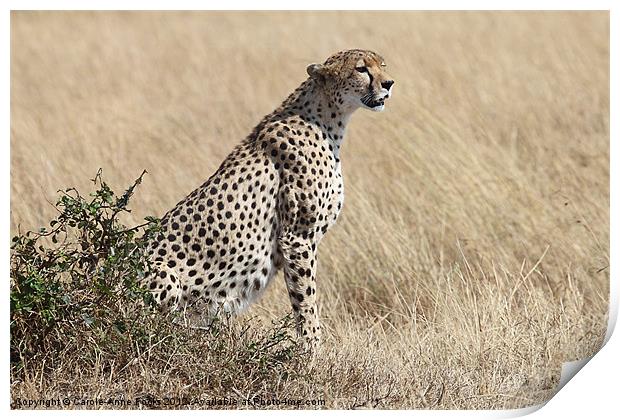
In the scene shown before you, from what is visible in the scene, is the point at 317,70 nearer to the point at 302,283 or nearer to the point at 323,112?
the point at 323,112

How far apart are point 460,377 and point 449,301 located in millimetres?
843

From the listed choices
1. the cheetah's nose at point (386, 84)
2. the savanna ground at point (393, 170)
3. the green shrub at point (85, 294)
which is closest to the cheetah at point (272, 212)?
the cheetah's nose at point (386, 84)

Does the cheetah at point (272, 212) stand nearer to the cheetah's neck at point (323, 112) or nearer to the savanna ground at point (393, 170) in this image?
the cheetah's neck at point (323, 112)

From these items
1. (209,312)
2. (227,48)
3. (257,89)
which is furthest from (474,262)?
(227,48)

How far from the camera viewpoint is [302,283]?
484 centimetres

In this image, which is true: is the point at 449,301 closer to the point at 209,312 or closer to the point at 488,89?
the point at 209,312

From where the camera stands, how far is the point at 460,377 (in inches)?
184

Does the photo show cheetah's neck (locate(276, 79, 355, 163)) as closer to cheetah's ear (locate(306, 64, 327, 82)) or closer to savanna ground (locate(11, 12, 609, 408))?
cheetah's ear (locate(306, 64, 327, 82))

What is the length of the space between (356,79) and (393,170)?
2335mm

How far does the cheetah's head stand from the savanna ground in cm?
109

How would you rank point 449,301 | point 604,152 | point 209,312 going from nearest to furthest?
point 209,312 < point 449,301 < point 604,152

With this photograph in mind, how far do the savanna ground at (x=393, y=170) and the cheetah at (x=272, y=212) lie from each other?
0.29m

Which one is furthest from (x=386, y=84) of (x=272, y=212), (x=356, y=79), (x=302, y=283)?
(x=302, y=283)

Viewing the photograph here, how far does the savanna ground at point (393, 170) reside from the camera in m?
4.64
